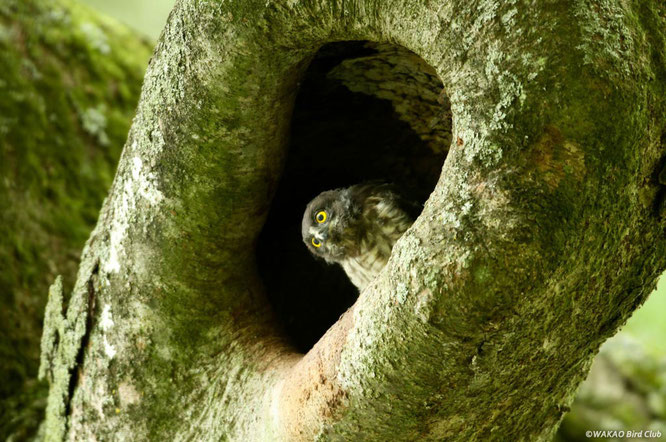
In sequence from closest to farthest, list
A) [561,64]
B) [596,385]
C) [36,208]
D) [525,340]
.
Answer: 1. [561,64]
2. [525,340]
3. [36,208]
4. [596,385]

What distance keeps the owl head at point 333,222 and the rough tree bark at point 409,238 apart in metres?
0.57

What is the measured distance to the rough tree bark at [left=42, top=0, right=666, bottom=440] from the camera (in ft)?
4.31

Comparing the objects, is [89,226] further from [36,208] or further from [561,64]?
[561,64]

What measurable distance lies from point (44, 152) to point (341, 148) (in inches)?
64.9

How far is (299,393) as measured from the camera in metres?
1.83

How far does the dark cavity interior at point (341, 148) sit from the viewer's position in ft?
8.53

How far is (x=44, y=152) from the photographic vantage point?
10.3 feet

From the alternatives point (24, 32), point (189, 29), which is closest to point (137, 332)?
point (189, 29)

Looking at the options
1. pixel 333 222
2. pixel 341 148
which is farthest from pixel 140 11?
pixel 333 222

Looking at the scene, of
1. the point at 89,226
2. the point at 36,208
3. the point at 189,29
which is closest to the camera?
the point at 189,29

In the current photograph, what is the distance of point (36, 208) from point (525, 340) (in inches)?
102

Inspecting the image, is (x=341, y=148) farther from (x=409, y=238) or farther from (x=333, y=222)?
(x=409, y=238)

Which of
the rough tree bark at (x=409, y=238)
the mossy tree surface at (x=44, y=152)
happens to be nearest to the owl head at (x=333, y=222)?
the rough tree bark at (x=409, y=238)

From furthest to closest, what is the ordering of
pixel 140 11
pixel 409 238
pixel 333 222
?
pixel 140 11 → pixel 333 222 → pixel 409 238
